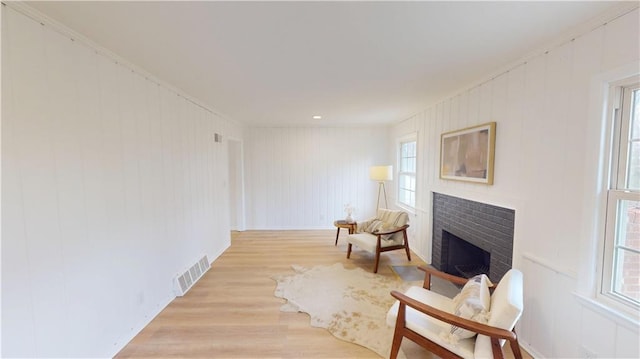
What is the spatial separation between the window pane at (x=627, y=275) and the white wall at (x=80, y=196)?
10.8 feet

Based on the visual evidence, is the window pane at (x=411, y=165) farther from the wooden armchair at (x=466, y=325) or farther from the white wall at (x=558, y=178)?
the wooden armchair at (x=466, y=325)

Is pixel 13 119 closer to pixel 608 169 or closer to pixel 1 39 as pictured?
pixel 1 39

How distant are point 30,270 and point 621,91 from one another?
3426mm

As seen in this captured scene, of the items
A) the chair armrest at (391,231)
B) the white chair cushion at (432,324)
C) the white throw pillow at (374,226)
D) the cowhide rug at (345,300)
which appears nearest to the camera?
the white chair cushion at (432,324)

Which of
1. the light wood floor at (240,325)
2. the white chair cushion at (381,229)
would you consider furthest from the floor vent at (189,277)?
the white chair cushion at (381,229)

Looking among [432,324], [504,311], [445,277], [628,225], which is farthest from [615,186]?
[432,324]

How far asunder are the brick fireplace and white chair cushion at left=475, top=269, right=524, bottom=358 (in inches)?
27.3

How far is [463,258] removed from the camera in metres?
3.23

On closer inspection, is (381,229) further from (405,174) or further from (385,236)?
(405,174)

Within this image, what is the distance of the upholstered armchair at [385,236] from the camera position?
3596 millimetres

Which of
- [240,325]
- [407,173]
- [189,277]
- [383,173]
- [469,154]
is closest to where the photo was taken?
[240,325]

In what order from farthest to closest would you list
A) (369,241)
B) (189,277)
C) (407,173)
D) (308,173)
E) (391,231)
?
(308,173) → (407,173) → (369,241) → (391,231) → (189,277)

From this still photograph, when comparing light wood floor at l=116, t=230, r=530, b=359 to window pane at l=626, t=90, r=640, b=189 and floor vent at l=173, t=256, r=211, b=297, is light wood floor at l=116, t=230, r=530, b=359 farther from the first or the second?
window pane at l=626, t=90, r=640, b=189

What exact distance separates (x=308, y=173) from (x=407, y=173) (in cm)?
212
